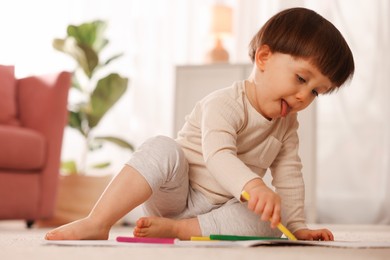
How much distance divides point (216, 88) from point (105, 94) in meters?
0.51

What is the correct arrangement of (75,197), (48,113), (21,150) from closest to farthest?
(21,150) < (48,113) < (75,197)

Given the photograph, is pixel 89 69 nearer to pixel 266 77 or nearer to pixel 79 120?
pixel 79 120

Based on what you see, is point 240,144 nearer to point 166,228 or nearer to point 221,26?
point 166,228

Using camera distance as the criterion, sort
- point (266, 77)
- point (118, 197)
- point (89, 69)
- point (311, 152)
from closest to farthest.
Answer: point (118, 197), point (266, 77), point (311, 152), point (89, 69)

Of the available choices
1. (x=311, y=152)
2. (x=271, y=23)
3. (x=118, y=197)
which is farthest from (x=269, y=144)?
(x=311, y=152)

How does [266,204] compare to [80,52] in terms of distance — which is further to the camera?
[80,52]

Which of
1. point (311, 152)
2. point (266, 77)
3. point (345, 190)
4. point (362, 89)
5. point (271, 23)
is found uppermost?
point (271, 23)

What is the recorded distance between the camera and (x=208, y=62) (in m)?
3.12

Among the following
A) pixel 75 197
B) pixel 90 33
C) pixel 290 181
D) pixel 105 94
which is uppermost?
pixel 90 33

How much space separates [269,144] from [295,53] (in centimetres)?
21

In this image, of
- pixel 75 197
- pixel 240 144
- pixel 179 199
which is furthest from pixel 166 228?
pixel 75 197

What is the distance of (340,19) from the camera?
323 centimetres

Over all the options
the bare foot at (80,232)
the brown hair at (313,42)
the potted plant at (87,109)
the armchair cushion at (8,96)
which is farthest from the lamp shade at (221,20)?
the bare foot at (80,232)

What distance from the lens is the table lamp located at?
3115 millimetres
